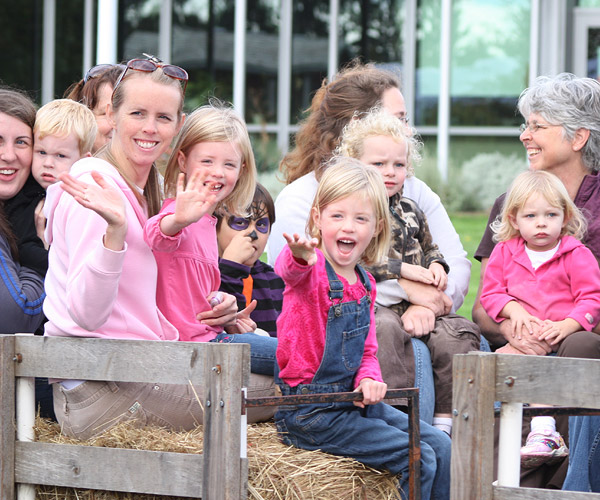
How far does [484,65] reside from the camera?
1691 cm

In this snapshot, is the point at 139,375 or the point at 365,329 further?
the point at 365,329

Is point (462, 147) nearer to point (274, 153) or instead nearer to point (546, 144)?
point (274, 153)

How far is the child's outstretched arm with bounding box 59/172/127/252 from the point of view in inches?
124

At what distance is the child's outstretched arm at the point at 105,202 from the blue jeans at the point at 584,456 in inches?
83.2

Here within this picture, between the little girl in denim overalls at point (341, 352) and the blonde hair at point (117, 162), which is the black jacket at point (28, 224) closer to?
the blonde hair at point (117, 162)

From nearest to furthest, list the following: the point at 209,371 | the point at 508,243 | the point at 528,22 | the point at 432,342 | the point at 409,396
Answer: the point at 209,371, the point at 409,396, the point at 432,342, the point at 508,243, the point at 528,22

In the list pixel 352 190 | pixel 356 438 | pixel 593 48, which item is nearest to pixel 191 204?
pixel 352 190

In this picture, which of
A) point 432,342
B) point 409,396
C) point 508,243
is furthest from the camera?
point 508,243

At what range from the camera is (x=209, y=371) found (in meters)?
3.10

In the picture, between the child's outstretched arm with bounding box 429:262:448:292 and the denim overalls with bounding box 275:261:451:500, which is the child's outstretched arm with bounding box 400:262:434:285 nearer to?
the child's outstretched arm with bounding box 429:262:448:292

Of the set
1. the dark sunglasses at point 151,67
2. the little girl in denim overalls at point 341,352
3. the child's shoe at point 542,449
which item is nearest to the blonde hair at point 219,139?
the dark sunglasses at point 151,67

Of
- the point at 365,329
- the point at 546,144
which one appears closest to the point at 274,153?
the point at 546,144

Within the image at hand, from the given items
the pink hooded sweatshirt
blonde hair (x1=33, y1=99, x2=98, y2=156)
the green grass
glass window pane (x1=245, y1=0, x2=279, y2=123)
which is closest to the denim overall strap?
the pink hooded sweatshirt

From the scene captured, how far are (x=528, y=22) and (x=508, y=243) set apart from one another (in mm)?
12920
